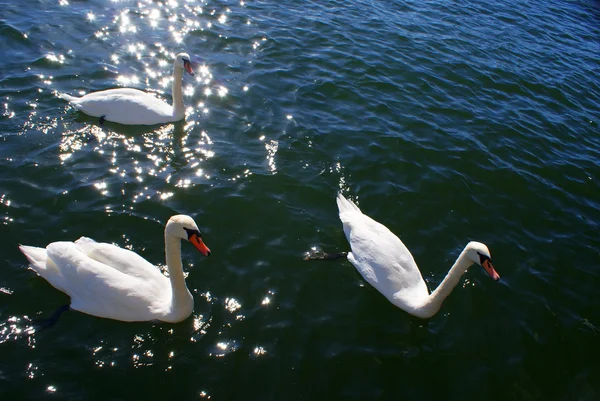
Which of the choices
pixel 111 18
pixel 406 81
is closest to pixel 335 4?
pixel 406 81

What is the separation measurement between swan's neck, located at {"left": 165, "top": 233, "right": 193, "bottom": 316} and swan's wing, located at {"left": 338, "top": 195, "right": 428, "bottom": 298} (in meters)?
2.96

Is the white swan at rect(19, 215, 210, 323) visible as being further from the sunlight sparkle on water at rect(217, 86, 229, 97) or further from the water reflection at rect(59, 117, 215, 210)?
the sunlight sparkle on water at rect(217, 86, 229, 97)

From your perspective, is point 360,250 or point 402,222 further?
point 402,222

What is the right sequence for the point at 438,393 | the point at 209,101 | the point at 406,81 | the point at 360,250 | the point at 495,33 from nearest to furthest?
the point at 438,393 < the point at 360,250 < the point at 209,101 < the point at 406,81 < the point at 495,33

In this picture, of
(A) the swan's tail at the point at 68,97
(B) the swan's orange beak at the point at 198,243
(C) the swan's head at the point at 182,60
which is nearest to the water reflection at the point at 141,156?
(A) the swan's tail at the point at 68,97

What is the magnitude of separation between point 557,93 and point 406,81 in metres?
4.79

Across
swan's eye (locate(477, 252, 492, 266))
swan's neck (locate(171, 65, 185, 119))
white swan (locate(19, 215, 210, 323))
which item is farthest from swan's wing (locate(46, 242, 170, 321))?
swan's eye (locate(477, 252, 492, 266))

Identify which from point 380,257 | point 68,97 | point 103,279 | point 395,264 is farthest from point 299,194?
point 68,97

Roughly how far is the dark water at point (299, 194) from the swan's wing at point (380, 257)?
314 mm

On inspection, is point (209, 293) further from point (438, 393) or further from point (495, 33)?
point (495, 33)

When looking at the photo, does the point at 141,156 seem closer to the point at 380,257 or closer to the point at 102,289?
the point at 102,289

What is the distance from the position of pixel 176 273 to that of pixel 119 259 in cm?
103

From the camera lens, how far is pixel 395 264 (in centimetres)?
752

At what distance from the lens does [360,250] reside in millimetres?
7844
